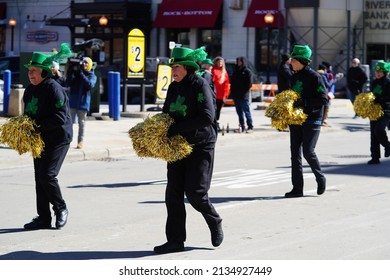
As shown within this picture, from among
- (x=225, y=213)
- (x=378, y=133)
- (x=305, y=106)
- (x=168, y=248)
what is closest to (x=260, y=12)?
(x=378, y=133)

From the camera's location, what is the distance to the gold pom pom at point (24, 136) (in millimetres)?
9797

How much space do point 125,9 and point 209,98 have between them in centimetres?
3745

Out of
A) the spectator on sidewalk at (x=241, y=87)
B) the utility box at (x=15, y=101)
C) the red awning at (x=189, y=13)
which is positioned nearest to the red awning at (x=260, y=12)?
the red awning at (x=189, y=13)

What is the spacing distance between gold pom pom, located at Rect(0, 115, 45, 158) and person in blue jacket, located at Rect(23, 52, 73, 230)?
98mm

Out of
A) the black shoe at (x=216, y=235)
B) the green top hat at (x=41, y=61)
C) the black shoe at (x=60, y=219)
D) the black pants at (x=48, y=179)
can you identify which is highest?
the green top hat at (x=41, y=61)

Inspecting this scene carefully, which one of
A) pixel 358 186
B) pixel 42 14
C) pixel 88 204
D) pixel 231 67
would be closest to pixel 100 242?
pixel 88 204

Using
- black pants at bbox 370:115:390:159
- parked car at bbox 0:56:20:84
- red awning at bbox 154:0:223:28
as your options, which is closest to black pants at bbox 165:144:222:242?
black pants at bbox 370:115:390:159

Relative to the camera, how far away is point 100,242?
935 cm

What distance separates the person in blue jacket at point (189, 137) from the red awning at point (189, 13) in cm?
3573

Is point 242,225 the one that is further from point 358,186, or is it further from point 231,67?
point 231,67

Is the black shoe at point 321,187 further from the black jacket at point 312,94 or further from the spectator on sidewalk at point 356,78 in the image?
the spectator on sidewalk at point 356,78

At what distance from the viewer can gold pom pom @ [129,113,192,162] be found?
28.1ft

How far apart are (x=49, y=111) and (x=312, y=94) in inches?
151
